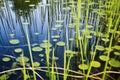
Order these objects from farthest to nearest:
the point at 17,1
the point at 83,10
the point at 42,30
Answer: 1. the point at 17,1
2. the point at 83,10
3. the point at 42,30

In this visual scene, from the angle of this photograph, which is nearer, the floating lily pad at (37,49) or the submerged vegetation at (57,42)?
the submerged vegetation at (57,42)

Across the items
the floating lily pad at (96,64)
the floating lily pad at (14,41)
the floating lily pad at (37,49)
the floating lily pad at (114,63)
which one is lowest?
the floating lily pad at (96,64)

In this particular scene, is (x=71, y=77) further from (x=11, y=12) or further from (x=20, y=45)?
(x=11, y=12)

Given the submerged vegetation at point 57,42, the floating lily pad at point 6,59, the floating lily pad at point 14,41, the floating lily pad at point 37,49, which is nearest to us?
the submerged vegetation at point 57,42

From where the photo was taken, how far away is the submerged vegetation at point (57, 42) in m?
1.29

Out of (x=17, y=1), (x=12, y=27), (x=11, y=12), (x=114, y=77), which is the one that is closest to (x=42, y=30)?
(x=12, y=27)

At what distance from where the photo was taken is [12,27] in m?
2.08

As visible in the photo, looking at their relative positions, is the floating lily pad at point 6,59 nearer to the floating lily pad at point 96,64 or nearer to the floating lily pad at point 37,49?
the floating lily pad at point 37,49

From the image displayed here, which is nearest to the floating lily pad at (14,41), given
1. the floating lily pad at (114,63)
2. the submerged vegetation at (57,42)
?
the submerged vegetation at (57,42)

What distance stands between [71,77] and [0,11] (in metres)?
1.68

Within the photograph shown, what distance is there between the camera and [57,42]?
1707 mm

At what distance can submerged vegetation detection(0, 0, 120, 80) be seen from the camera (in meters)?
1.29

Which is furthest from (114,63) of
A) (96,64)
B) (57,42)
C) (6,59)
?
(6,59)

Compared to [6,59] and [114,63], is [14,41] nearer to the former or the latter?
[6,59]
